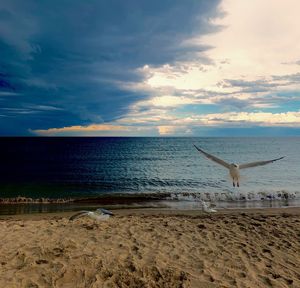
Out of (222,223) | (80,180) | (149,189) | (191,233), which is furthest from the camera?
(80,180)

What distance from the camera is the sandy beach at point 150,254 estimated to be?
582 centimetres

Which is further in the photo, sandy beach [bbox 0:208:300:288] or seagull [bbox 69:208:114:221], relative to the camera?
seagull [bbox 69:208:114:221]

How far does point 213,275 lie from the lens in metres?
6.12

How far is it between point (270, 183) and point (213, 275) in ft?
72.2

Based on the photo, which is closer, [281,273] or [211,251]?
[281,273]

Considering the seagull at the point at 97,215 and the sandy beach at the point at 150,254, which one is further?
the seagull at the point at 97,215

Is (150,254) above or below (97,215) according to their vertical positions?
below

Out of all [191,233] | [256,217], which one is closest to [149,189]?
[256,217]

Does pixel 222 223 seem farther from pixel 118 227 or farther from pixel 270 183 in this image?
pixel 270 183

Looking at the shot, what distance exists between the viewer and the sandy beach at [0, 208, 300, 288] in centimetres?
582

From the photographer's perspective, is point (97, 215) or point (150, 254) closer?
point (150, 254)

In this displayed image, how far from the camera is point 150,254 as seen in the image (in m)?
7.23

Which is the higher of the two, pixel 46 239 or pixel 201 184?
pixel 46 239

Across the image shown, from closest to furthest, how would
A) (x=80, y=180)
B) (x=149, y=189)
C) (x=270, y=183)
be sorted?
(x=149, y=189), (x=270, y=183), (x=80, y=180)
